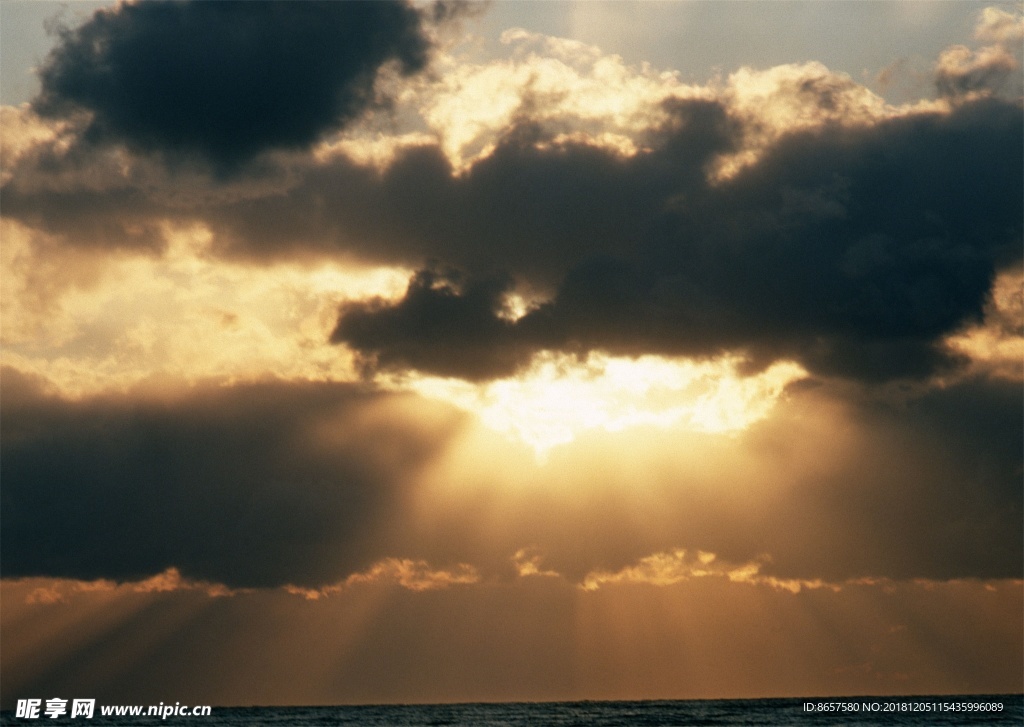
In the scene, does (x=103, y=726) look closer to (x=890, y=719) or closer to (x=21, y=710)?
(x=21, y=710)

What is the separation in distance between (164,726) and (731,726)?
3940 inches

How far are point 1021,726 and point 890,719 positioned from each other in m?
23.4

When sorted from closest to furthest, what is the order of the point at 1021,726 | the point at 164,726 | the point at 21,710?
the point at 21,710 < the point at 1021,726 < the point at 164,726

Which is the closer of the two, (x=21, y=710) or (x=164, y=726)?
(x=21, y=710)

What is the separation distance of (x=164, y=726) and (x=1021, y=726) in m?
144

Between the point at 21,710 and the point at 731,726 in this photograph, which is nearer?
the point at 21,710

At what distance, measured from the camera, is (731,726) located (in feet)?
642

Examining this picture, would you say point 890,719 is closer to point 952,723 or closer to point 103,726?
point 952,723

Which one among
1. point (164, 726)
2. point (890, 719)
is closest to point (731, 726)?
point (890, 719)

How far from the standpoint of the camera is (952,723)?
188 metres

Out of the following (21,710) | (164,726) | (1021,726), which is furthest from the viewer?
(164,726)

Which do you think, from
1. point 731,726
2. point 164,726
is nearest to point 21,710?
point 164,726

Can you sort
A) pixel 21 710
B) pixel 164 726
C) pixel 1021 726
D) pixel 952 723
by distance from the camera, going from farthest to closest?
1. pixel 164 726
2. pixel 952 723
3. pixel 1021 726
4. pixel 21 710

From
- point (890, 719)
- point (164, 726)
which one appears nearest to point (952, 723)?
point (890, 719)
